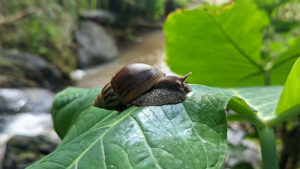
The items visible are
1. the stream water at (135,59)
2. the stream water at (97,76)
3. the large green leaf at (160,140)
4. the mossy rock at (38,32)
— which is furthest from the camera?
the stream water at (135,59)

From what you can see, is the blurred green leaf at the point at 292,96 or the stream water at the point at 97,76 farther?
the stream water at the point at 97,76

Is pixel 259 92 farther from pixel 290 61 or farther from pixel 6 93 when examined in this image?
pixel 6 93

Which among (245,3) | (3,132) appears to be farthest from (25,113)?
(245,3)

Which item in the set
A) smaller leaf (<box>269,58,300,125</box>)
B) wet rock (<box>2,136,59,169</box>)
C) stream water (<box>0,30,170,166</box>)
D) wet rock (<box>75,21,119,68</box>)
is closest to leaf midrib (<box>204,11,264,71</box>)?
smaller leaf (<box>269,58,300,125</box>)

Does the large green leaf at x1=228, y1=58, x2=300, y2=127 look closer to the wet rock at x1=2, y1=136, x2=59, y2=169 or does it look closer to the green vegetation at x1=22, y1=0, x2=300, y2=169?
the green vegetation at x1=22, y1=0, x2=300, y2=169

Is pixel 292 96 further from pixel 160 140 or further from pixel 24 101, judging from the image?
pixel 24 101

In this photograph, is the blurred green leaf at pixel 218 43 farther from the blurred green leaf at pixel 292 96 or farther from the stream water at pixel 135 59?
the stream water at pixel 135 59

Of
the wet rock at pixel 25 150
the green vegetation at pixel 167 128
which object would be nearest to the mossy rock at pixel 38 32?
the wet rock at pixel 25 150
